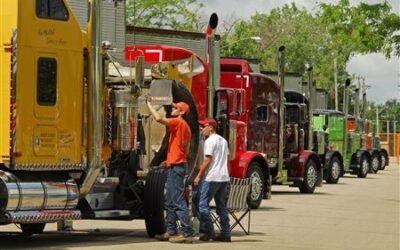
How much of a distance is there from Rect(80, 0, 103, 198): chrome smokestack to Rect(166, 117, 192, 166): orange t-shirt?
3.38 ft

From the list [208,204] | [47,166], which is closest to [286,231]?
[208,204]

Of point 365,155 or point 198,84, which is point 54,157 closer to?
point 198,84

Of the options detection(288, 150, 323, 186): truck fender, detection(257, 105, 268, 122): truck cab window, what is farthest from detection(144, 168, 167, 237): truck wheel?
detection(288, 150, 323, 186): truck fender

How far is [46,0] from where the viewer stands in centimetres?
1271

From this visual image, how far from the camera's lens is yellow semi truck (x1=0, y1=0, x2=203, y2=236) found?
40.4ft

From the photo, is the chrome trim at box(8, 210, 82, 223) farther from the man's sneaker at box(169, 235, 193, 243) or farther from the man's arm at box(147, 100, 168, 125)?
the man's arm at box(147, 100, 168, 125)

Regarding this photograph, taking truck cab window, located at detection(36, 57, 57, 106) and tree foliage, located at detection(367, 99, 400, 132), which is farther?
tree foliage, located at detection(367, 99, 400, 132)

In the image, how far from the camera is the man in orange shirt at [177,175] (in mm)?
13469

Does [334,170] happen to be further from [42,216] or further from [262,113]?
[42,216]

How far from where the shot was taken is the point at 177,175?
44.2 feet

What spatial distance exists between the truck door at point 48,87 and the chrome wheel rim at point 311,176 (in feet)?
47.2

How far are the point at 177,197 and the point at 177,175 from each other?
31 centimetres

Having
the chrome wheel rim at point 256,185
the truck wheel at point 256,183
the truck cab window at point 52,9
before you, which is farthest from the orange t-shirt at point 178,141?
the chrome wheel rim at point 256,185

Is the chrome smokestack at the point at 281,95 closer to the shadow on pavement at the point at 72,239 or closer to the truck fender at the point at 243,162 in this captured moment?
the truck fender at the point at 243,162
